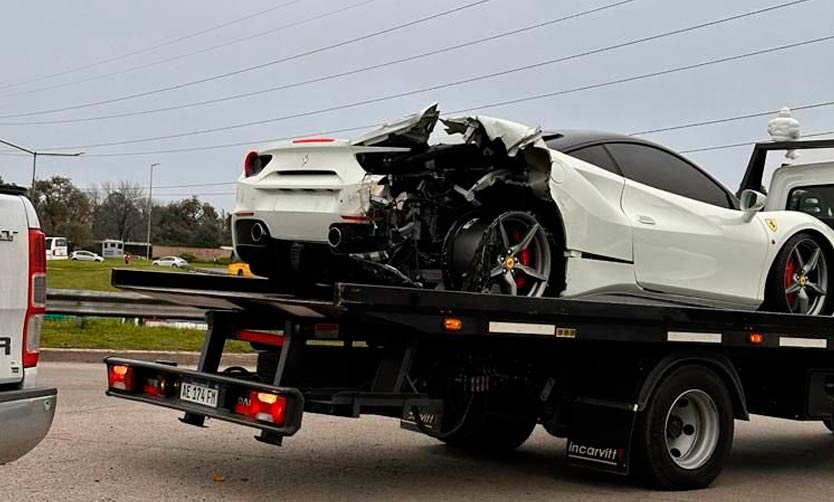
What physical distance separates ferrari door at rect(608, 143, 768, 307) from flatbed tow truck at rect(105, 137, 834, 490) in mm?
377

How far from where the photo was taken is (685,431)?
23.9 ft

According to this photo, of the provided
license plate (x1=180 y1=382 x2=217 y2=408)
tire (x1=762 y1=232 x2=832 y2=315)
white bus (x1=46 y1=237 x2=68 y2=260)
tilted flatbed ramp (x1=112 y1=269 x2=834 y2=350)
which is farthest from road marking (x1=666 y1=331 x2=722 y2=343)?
white bus (x1=46 y1=237 x2=68 y2=260)

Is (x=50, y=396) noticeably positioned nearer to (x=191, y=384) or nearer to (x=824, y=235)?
(x=191, y=384)

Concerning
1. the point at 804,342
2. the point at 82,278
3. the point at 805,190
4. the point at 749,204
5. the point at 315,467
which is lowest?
the point at 315,467

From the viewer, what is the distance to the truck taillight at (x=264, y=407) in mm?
5691

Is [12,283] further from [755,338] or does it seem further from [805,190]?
[805,190]

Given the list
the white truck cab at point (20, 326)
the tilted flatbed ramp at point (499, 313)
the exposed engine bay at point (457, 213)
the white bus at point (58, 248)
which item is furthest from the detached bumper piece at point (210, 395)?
the white bus at point (58, 248)

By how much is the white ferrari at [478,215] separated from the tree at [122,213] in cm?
9904

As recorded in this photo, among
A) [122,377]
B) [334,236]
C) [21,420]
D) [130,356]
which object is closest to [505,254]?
[334,236]

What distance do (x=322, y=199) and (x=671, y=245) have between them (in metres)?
2.59

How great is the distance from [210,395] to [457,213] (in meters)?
1.94

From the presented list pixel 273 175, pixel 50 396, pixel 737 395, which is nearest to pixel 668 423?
pixel 737 395

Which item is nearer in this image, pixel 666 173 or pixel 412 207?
pixel 412 207

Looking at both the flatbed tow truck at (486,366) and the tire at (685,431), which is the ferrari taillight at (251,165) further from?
the tire at (685,431)
